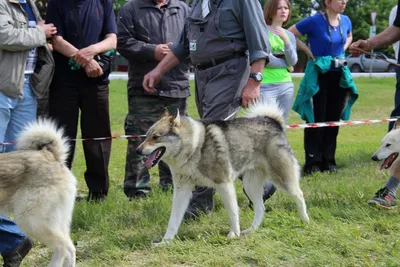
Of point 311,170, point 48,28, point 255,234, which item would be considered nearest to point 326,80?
point 311,170

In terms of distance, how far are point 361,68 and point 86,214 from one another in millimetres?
37091

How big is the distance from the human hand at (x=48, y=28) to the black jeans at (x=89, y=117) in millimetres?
648

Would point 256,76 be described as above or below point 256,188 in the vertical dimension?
above

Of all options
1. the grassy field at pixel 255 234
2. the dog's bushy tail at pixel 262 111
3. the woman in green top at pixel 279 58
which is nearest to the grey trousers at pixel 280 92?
the woman in green top at pixel 279 58

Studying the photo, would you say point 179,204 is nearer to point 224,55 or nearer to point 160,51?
point 224,55

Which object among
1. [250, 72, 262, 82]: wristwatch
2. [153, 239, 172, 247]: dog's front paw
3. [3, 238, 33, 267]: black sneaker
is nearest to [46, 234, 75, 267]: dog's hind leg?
[3, 238, 33, 267]: black sneaker

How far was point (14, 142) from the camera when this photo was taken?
4.64 metres

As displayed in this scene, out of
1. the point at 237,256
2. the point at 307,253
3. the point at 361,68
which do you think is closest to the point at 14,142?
the point at 237,256

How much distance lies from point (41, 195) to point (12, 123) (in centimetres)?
109

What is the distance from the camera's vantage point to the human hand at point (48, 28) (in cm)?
512

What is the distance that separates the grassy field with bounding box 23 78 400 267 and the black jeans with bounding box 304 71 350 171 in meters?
1.18

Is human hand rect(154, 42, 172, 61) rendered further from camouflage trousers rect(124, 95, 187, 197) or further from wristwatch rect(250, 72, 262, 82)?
wristwatch rect(250, 72, 262, 82)

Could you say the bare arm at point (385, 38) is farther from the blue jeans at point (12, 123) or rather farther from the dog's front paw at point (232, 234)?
the blue jeans at point (12, 123)

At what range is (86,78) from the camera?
580 centimetres
